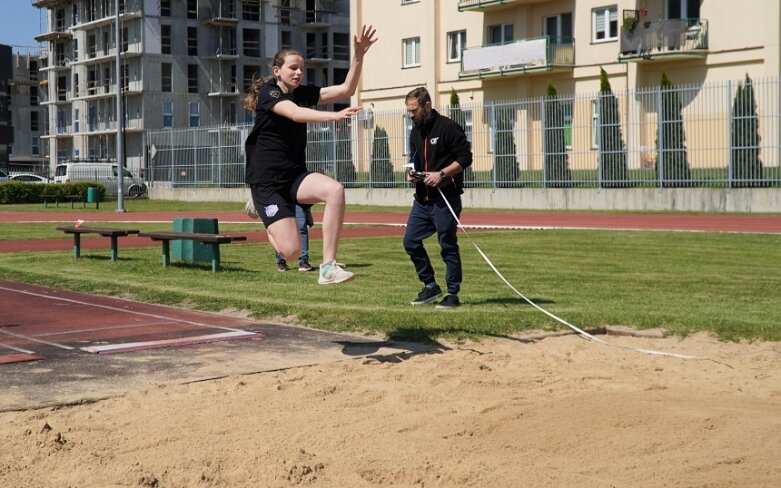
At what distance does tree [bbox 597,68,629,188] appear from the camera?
107ft

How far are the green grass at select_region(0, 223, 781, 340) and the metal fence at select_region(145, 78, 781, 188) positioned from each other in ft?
29.0

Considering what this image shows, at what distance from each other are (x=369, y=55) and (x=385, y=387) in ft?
167

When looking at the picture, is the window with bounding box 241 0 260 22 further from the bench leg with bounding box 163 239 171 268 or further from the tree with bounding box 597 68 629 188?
the bench leg with bounding box 163 239 171 268

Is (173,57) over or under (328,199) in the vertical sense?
over

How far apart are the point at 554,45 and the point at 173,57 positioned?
1785 inches

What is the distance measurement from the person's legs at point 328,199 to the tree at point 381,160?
99.7 feet

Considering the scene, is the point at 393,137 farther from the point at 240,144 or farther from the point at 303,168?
the point at 303,168

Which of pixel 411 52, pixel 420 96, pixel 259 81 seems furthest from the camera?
pixel 411 52

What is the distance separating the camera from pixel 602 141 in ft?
108

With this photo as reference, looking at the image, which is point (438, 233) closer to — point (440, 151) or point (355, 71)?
point (440, 151)

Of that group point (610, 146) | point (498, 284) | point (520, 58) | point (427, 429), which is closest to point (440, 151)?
point (498, 284)

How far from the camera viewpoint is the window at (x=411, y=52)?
2167 inches

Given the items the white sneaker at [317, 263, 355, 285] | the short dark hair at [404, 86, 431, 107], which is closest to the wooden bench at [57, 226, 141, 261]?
the short dark hair at [404, 86, 431, 107]

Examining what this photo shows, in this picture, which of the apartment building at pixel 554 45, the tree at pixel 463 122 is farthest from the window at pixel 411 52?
the tree at pixel 463 122
